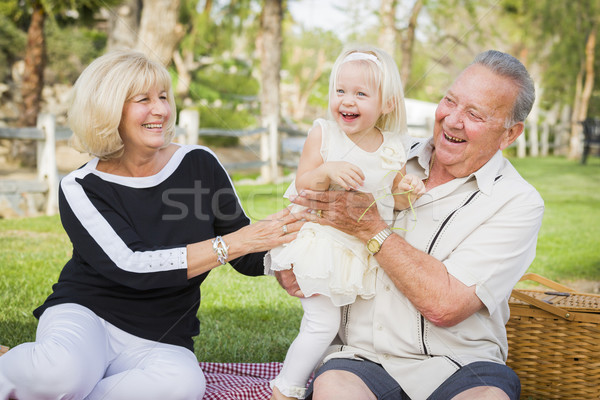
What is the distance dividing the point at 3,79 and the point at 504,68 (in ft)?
51.3

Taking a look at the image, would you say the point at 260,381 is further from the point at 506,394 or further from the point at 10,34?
the point at 10,34

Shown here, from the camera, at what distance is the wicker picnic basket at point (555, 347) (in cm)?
259

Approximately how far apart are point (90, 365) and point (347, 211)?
43.4 inches

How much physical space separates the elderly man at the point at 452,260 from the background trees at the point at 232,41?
3.66 metres

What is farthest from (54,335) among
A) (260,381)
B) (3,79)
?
(3,79)

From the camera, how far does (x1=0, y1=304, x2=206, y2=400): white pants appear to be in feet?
6.89

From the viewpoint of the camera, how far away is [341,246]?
235 centimetres

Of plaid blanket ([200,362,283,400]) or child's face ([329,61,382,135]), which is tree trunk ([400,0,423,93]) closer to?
plaid blanket ([200,362,283,400])

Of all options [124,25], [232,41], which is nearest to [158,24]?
[124,25]

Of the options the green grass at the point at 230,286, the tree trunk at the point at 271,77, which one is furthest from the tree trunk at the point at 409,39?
the green grass at the point at 230,286

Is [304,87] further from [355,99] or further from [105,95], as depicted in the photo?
[105,95]

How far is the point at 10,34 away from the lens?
608 inches

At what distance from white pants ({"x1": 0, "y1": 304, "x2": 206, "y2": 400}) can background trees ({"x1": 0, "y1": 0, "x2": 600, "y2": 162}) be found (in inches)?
181

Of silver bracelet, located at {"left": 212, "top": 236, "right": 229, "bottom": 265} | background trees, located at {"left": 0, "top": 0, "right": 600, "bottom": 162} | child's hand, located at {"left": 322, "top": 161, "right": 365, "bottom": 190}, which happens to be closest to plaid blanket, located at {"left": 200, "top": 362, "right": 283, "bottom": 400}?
silver bracelet, located at {"left": 212, "top": 236, "right": 229, "bottom": 265}
